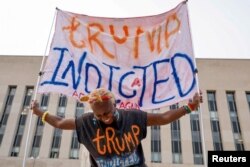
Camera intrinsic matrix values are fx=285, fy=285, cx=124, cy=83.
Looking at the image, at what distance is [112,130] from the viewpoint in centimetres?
253

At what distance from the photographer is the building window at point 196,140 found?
2680 cm

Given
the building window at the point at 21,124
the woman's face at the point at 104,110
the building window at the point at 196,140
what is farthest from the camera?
the building window at the point at 21,124

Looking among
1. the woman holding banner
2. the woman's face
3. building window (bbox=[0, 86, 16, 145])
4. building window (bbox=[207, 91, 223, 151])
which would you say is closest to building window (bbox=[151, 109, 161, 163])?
building window (bbox=[207, 91, 223, 151])

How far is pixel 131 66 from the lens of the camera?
465 cm

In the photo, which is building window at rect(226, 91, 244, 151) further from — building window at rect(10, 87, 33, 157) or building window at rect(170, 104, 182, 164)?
building window at rect(10, 87, 33, 157)

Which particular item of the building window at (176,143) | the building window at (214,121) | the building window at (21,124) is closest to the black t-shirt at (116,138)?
the building window at (176,143)

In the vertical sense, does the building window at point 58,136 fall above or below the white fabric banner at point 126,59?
above

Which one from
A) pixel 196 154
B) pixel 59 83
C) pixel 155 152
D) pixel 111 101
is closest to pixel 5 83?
pixel 155 152

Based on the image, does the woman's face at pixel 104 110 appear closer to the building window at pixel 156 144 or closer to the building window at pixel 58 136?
the building window at pixel 156 144

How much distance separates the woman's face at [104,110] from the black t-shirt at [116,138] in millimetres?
83

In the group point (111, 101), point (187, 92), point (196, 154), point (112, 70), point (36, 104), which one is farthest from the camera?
point (196, 154)

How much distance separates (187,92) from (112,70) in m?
1.26

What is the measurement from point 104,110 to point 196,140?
88.9 ft

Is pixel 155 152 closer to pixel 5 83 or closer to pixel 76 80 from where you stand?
pixel 5 83
